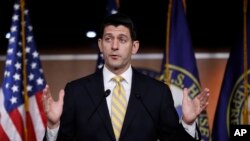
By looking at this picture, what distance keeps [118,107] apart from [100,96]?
88 millimetres

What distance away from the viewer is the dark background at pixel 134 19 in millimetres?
4094

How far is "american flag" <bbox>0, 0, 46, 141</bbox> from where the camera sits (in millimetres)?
3234

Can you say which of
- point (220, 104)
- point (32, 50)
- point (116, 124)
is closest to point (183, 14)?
point (220, 104)

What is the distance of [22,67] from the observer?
11.2 ft

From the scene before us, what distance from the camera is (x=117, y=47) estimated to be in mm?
1776

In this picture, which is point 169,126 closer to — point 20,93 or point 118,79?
point 118,79

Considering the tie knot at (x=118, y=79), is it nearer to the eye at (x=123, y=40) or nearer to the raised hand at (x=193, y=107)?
the eye at (x=123, y=40)

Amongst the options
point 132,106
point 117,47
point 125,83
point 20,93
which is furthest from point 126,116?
point 20,93

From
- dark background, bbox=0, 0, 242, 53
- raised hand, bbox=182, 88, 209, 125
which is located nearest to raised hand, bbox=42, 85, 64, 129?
raised hand, bbox=182, 88, 209, 125

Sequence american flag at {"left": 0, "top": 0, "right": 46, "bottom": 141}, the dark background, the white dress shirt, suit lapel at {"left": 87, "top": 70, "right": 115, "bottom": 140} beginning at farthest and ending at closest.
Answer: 1. the dark background
2. american flag at {"left": 0, "top": 0, "right": 46, "bottom": 141}
3. the white dress shirt
4. suit lapel at {"left": 87, "top": 70, "right": 115, "bottom": 140}

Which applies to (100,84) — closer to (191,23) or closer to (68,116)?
(68,116)

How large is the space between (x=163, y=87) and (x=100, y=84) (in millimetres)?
277

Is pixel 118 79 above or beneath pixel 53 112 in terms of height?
above

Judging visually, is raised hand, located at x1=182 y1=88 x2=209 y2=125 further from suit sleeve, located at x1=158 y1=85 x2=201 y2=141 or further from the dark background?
the dark background
